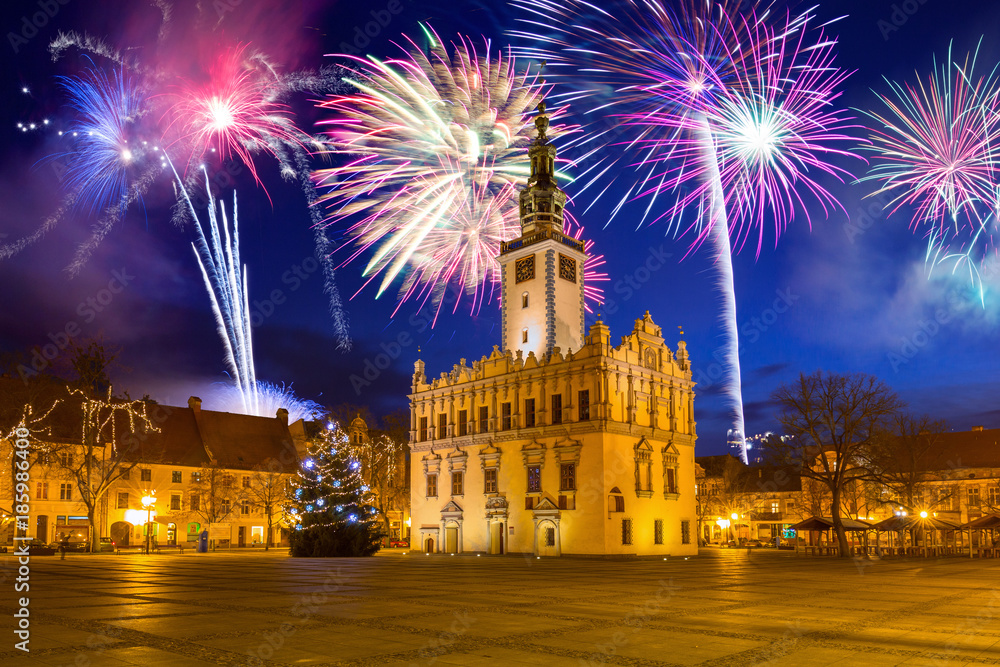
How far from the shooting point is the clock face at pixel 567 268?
55969mm

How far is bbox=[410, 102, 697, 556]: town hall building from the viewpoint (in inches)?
1890

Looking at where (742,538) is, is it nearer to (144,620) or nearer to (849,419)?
(849,419)

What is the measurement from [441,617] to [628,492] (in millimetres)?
35572

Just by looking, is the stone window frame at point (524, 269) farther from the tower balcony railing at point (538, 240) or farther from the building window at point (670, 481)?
the building window at point (670, 481)

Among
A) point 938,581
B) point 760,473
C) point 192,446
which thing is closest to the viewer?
point 938,581

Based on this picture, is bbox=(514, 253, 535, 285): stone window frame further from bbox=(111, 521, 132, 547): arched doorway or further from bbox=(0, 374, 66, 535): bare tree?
bbox=(111, 521, 132, 547): arched doorway

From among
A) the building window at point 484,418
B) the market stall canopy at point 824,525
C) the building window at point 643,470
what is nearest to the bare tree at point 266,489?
the building window at point 484,418

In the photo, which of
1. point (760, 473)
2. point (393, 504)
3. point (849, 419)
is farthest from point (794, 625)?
point (760, 473)

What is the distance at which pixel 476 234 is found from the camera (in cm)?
4816

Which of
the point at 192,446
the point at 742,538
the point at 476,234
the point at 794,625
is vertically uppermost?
the point at 476,234

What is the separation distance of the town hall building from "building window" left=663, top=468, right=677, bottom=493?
0.34ft

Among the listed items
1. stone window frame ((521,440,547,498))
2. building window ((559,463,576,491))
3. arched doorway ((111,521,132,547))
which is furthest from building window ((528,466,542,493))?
arched doorway ((111,521,132,547))

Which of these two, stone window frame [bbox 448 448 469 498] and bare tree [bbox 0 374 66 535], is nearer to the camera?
bare tree [bbox 0 374 66 535]

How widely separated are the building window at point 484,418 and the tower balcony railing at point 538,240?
1177cm
